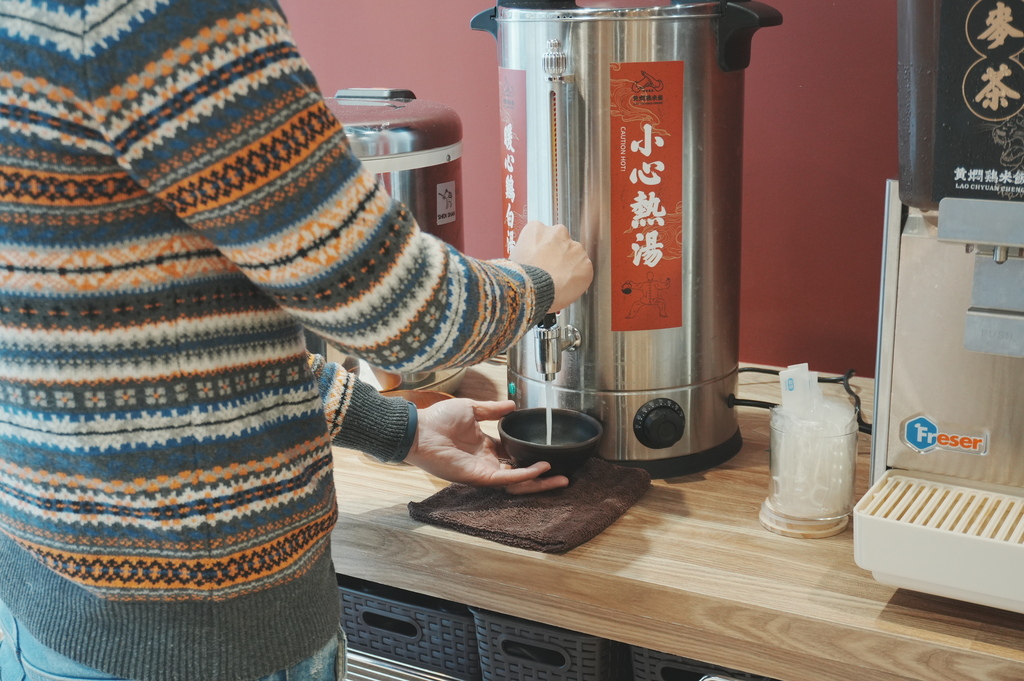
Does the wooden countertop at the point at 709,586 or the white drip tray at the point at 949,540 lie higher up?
the white drip tray at the point at 949,540

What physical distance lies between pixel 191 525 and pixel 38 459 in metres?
0.10

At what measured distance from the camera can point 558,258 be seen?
2.90 ft

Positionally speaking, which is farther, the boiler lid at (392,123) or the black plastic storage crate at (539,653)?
the boiler lid at (392,123)

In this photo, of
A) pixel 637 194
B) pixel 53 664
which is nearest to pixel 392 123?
pixel 637 194

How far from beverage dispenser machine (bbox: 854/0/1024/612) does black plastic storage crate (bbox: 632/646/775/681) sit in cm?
21

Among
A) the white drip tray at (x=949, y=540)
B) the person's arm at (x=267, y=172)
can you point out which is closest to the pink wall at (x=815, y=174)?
the white drip tray at (x=949, y=540)

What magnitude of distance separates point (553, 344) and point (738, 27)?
0.35 metres

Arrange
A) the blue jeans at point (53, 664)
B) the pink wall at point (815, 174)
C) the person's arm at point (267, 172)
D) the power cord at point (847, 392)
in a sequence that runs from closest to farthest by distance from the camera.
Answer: the person's arm at point (267, 172), the blue jeans at point (53, 664), the power cord at point (847, 392), the pink wall at point (815, 174)

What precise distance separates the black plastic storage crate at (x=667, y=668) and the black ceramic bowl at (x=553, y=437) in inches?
7.4

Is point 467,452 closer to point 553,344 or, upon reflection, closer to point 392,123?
point 553,344

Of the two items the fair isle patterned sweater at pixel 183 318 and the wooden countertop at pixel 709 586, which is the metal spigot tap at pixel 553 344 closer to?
the wooden countertop at pixel 709 586

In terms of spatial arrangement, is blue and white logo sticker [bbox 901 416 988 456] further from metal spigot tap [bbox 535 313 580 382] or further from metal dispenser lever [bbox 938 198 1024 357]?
metal spigot tap [bbox 535 313 580 382]

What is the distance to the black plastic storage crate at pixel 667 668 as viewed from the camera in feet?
3.05

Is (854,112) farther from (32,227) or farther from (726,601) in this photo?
(32,227)
